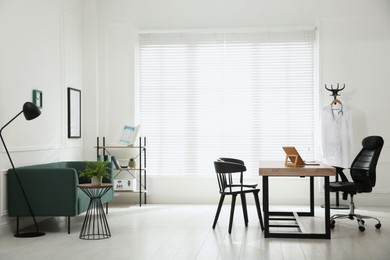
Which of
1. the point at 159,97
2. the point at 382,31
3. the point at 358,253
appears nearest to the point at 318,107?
the point at 382,31

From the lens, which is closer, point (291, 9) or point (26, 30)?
point (26, 30)

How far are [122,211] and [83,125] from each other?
1669 mm

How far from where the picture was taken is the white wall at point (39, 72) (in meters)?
6.06

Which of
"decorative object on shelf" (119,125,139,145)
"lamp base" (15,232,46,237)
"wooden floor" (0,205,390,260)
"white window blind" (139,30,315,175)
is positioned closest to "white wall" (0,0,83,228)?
"lamp base" (15,232,46,237)

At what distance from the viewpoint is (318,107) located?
8328 millimetres

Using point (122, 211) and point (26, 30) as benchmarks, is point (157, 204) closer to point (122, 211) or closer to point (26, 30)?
point (122, 211)

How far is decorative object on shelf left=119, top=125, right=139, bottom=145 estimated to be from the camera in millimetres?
8305

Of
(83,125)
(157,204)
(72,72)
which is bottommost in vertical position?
(157,204)

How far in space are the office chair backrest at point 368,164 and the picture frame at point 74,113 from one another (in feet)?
13.0

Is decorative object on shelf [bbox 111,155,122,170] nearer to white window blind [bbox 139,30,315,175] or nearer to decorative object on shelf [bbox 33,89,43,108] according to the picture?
white window blind [bbox 139,30,315,175]

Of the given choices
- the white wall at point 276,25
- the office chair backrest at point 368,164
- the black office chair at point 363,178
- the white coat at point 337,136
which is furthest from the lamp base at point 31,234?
the white coat at point 337,136

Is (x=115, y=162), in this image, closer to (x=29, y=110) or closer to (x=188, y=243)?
(x=29, y=110)

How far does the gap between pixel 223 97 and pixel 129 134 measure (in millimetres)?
1564

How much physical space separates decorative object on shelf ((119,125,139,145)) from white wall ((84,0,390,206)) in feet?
0.79
